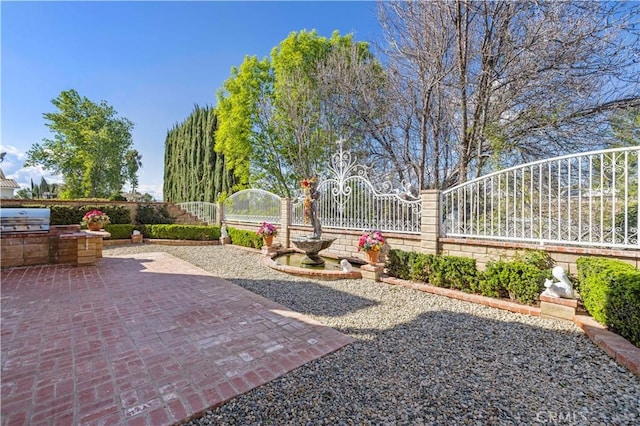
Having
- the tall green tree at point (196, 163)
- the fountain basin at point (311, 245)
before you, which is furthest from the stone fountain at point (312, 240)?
the tall green tree at point (196, 163)

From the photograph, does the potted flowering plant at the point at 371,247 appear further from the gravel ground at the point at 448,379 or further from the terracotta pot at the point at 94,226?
the terracotta pot at the point at 94,226

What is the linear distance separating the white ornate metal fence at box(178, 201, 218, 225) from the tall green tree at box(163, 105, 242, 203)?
2496mm

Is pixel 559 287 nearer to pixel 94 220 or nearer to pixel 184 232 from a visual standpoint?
pixel 94 220

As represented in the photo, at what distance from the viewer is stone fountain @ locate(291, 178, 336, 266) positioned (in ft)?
22.6

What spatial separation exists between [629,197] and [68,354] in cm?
715

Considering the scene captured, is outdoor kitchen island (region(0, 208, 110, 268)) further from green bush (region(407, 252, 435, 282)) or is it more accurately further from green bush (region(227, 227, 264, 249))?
green bush (region(407, 252, 435, 282))

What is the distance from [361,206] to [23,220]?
8.19m

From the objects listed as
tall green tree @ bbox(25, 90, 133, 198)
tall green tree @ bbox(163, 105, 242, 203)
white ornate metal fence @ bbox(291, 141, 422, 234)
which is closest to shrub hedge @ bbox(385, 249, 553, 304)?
white ornate metal fence @ bbox(291, 141, 422, 234)

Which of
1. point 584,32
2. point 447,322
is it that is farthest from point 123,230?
point 584,32

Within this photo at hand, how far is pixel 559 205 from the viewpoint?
437cm

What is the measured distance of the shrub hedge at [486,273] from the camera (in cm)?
412

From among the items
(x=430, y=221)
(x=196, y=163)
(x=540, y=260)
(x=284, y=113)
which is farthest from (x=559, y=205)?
(x=196, y=163)

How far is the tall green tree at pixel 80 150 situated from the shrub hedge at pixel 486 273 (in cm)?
A: 2172

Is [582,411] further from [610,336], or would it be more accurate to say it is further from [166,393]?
[166,393]
